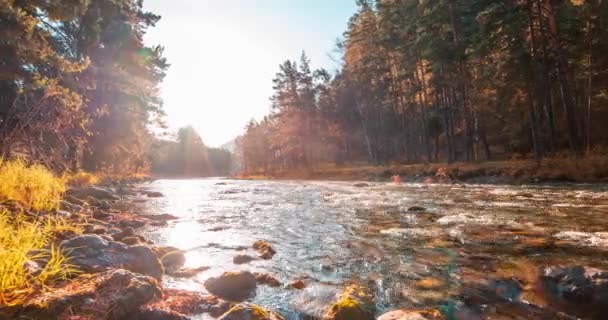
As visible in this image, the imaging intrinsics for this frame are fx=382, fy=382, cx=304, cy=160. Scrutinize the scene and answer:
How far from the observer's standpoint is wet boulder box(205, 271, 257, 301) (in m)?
5.28

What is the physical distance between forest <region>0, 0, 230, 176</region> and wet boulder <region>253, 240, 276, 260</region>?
6.25 metres

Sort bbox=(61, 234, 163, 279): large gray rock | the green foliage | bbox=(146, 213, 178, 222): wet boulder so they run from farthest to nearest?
bbox=(146, 213, 178, 222): wet boulder → the green foliage → bbox=(61, 234, 163, 279): large gray rock

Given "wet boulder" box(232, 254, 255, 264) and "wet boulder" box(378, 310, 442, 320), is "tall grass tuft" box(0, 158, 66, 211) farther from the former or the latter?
"wet boulder" box(378, 310, 442, 320)

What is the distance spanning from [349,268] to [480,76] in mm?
28313

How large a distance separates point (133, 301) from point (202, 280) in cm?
204

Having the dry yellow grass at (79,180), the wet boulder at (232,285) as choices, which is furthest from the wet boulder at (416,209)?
the dry yellow grass at (79,180)

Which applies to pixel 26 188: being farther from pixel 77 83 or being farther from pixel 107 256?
pixel 77 83

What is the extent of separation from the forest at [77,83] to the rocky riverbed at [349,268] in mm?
2899

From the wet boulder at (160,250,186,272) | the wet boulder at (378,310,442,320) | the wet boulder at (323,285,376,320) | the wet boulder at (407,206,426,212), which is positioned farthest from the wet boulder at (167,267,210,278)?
the wet boulder at (407,206,426,212)

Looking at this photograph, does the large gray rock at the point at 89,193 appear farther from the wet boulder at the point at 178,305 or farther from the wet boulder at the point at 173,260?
the wet boulder at the point at 178,305

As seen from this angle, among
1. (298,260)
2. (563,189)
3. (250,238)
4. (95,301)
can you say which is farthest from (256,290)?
(563,189)

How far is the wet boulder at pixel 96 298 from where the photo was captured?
10.9ft

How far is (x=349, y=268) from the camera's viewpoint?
6.31 metres

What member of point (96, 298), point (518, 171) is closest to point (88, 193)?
point (96, 298)
